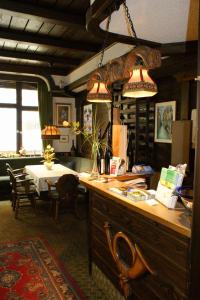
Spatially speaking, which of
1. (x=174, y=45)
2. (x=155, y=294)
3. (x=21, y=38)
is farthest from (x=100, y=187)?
(x=21, y=38)

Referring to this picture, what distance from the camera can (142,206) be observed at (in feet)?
5.78

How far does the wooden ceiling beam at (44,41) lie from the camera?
4.04m

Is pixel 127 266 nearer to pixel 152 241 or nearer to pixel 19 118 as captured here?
pixel 152 241

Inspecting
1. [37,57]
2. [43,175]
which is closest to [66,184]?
[43,175]

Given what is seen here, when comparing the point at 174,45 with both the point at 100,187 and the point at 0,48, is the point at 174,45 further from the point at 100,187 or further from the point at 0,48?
the point at 0,48

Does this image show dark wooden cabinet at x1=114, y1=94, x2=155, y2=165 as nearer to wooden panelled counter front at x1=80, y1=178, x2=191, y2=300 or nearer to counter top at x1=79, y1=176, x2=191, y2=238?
wooden panelled counter front at x1=80, y1=178, x2=191, y2=300

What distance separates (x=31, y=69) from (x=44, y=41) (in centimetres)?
203

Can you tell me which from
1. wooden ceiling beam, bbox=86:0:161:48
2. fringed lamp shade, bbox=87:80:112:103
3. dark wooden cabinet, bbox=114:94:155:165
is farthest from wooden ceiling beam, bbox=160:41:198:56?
fringed lamp shade, bbox=87:80:112:103

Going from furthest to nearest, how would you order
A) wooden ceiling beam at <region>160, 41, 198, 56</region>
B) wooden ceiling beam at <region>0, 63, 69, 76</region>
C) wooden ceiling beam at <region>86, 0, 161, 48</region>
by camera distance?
wooden ceiling beam at <region>0, 63, 69, 76</region> < wooden ceiling beam at <region>160, 41, 198, 56</region> < wooden ceiling beam at <region>86, 0, 161, 48</region>

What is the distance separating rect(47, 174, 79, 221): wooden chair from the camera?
13.5ft

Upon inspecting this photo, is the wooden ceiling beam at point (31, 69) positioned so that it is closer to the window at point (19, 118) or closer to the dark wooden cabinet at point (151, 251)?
the window at point (19, 118)

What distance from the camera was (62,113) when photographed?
692cm

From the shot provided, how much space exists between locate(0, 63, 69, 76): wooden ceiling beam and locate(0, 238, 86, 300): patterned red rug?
413 cm

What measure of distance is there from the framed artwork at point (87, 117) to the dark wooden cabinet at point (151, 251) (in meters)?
3.73
